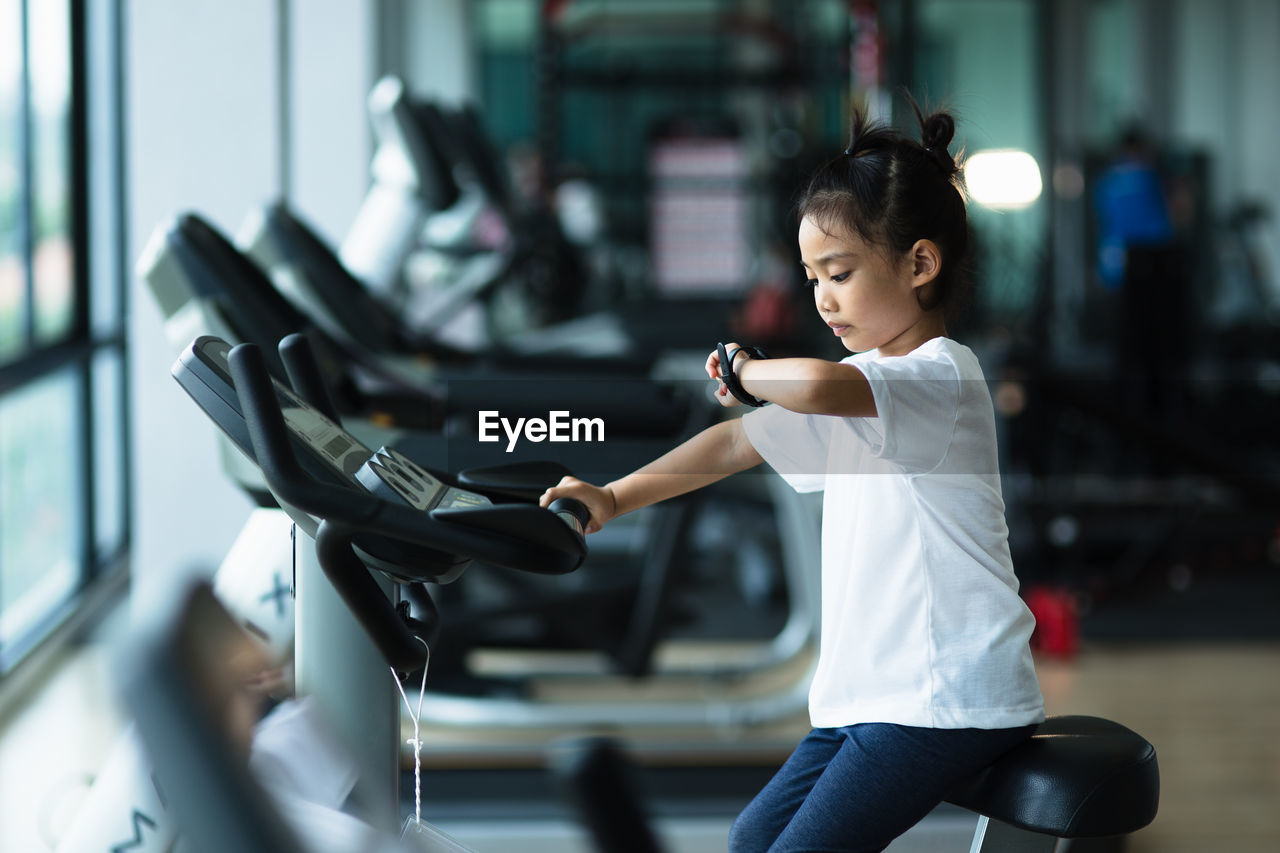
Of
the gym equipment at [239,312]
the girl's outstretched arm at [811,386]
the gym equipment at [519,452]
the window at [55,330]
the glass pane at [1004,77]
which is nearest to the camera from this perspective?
the girl's outstretched arm at [811,386]

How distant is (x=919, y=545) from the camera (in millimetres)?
861

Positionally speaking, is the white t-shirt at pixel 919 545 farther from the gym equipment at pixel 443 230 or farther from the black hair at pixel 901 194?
the gym equipment at pixel 443 230

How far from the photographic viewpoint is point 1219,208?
878 cm

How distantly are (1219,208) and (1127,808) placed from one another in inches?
346

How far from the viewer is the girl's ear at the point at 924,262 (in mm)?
823

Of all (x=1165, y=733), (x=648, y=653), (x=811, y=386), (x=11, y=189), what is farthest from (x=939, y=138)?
(x=11, y=189)

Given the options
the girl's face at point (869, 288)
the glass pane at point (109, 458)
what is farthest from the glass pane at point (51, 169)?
the girl's face at point (869, 288)

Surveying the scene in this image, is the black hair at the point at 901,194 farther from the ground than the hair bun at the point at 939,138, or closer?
closer

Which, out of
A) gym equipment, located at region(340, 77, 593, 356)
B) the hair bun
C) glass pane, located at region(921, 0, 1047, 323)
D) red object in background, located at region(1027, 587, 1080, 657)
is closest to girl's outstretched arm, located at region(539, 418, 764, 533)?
the hair bun

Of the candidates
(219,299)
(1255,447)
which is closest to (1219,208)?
(1255,447)

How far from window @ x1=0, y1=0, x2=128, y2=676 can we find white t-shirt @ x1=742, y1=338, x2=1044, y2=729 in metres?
→ 3.06

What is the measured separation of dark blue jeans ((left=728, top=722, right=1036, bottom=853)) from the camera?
0.91 m

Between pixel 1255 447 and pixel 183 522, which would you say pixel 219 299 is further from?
pixel 1255 447

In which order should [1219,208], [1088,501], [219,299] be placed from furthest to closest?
[1219,208] < [1088,501] < [219,299]
